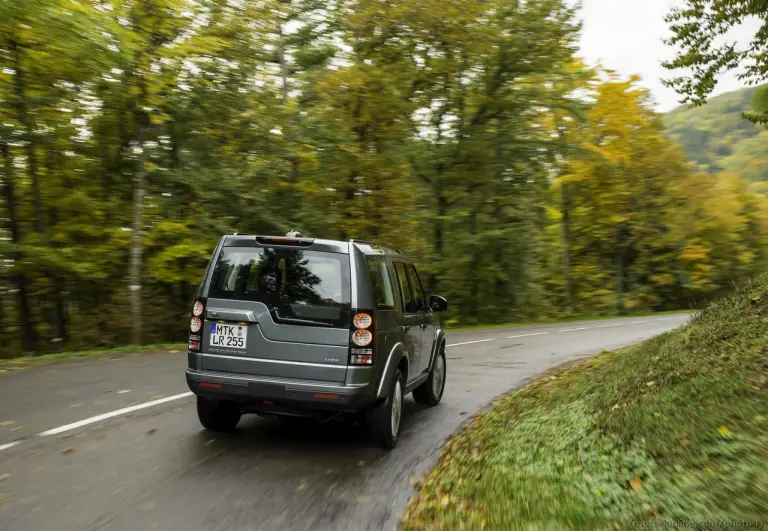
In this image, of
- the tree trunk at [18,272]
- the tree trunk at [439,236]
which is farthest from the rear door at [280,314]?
the tree trunk at [439,236]

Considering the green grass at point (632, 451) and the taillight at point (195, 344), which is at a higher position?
the taillight at point (195, 344)

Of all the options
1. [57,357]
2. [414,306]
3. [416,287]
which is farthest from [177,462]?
[57,357]

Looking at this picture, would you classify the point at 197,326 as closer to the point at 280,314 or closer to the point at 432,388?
the point at 280,314

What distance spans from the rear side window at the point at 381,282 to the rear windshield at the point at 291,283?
350 millimetres

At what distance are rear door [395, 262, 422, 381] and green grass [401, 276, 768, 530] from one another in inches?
36.7

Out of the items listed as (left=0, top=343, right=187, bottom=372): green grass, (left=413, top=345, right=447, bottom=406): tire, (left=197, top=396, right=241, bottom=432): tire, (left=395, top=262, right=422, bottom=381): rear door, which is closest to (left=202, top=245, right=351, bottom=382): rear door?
(left=197, top=396, right=241, bottom=432): tire

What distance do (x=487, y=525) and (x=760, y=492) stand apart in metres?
1.60

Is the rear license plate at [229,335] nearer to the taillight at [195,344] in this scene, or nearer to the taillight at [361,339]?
the taillight at [195,344]

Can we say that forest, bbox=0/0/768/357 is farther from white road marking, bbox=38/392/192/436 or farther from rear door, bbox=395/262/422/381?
rear door, bbox=395/262/422/381

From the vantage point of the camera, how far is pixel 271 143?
19.9 m

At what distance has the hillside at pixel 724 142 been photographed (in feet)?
133

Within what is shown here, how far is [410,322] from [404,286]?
43cm

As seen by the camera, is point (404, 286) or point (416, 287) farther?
point (416, 287)

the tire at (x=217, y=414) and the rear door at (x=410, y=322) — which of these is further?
the rear door at (x=410, y=322)
